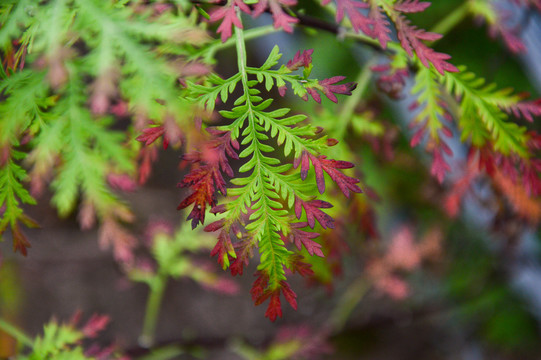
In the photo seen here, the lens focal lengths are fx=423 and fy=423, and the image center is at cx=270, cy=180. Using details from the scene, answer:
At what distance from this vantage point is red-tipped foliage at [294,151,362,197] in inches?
22.9

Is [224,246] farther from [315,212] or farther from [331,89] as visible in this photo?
[331,89]

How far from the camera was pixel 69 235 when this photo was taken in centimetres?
192

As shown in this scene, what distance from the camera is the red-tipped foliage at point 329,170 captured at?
58 cm

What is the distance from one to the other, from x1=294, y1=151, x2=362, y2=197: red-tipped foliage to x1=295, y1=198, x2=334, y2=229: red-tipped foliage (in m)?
0.03

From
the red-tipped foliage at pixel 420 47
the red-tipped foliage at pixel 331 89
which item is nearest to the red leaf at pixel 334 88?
the red-tipped foliage at pixel 331 89

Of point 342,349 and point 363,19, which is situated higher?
point 363,19

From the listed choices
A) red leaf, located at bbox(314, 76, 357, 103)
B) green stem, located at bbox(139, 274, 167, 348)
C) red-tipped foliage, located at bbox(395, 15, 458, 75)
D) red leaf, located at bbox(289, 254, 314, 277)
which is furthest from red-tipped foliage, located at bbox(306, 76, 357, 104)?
green stem, located at bbox(139, 274, 167, 348)

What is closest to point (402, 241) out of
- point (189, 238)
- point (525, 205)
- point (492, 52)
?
point (525, 205)

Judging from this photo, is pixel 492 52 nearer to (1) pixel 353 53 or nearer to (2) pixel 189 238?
(1) pixel 353 53

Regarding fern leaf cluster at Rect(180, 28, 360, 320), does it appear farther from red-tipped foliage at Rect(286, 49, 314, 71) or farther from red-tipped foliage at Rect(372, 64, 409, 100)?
red-tipped foliage at Rect(372, 64, 409, 100)

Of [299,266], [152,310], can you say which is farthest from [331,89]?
[152,310]

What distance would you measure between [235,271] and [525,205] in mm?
800

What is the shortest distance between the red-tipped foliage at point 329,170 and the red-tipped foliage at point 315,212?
1.1 inches

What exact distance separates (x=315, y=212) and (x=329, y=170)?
0.20 ft
